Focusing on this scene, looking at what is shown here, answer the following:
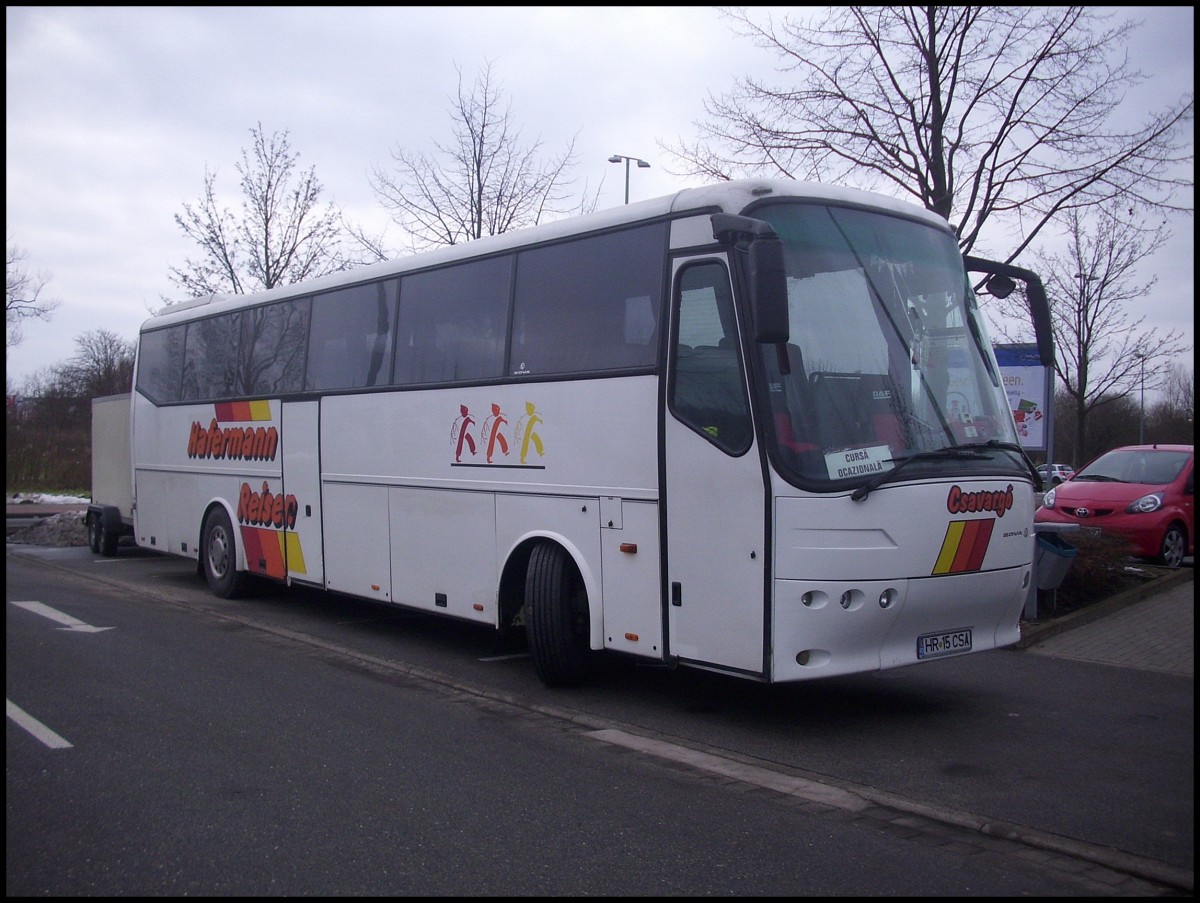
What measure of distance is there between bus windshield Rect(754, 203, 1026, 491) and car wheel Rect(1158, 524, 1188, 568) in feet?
29.7

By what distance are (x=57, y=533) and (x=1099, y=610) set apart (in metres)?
20.3

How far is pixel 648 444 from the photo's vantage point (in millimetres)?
7551

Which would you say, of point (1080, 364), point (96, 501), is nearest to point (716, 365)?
point (96, 501)

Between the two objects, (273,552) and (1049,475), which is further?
(1049,475)

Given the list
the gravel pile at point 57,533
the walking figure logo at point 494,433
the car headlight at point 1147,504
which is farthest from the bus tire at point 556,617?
the gravel pile at point 57,533

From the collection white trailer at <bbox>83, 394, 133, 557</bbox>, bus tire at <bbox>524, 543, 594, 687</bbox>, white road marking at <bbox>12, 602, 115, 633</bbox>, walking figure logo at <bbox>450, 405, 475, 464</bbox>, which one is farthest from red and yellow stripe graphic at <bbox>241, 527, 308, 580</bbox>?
white trailer at <bbox>83, 394, 133, 557</bbox>

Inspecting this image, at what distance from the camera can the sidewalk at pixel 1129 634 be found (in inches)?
377

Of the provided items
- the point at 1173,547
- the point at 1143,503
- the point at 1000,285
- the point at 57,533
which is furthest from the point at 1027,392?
the point at 57,533

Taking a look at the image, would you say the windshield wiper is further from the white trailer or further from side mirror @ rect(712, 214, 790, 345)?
the white trailer

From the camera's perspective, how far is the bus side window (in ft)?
22.8

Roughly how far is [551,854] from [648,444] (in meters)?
3.28

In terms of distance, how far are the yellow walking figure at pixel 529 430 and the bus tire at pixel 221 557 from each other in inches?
239

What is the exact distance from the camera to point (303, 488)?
38.9 feet

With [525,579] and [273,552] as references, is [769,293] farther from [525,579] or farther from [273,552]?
[273,552]
